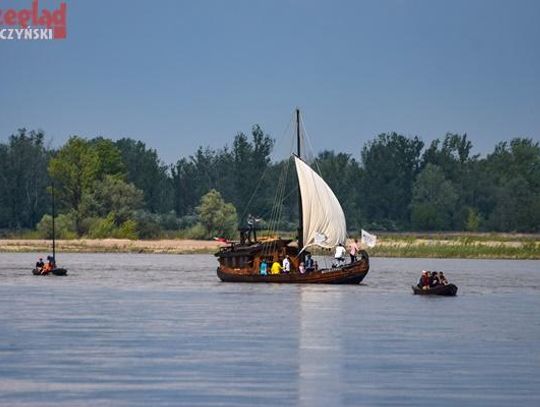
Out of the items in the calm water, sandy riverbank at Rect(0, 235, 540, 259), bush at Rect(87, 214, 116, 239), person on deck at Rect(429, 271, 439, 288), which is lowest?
the calm water

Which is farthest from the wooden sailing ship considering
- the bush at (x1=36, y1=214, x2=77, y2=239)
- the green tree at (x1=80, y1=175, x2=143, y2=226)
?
the green tree at (x1=80, y1=175, x2=143, y2=226)

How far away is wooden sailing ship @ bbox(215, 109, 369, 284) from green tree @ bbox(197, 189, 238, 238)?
211 feet

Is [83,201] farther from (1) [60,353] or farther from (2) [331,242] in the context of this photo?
(1) [60,353]

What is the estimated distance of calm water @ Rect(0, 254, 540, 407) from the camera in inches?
1254

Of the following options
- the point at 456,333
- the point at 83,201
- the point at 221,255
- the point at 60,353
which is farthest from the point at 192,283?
the point at 83,201

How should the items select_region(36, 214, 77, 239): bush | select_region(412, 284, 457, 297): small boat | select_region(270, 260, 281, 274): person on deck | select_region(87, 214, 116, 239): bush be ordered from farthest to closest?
1. select_region(87, 214, 116, 239): bush
2. select_region(36, 214, 77, 239): bush
3. select_region(270, 260, 281, 274): person on deck
4. select_region(412, 284, 457, 297): small boat

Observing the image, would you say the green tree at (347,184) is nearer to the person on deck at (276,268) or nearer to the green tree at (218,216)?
the green tree at (218,216)

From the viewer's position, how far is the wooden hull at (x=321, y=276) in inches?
2985

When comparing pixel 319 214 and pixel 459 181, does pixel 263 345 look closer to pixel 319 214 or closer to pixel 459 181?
pixel 319 214

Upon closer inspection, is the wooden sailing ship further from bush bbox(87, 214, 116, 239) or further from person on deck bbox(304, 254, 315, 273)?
bush bbox(87, 214, 116, 239)

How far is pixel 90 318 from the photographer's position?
5162cm

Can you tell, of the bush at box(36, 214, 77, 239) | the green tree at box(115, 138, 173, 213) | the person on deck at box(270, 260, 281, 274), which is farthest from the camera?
the green tree at box(115, 138, 173, 213)

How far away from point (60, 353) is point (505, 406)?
1426cm

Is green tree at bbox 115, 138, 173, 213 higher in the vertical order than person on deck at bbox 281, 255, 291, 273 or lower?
higher
